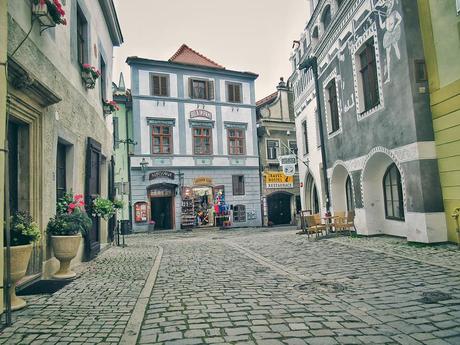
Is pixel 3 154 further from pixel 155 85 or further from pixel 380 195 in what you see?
pixel 155 85

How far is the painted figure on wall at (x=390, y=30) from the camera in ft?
31.4

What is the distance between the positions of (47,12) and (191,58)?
21271mm

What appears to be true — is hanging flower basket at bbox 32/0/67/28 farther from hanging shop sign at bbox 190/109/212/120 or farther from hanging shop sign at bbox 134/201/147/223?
hanging shop sign at bbox 190/109/212/120

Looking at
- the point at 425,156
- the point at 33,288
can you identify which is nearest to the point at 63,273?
the point at 33,288

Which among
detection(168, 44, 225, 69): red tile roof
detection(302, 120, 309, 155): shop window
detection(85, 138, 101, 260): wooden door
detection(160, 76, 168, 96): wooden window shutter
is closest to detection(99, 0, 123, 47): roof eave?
detection(85, 138, 101, 260): wooden door

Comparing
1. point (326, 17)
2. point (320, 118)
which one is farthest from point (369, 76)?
point (326, 17)

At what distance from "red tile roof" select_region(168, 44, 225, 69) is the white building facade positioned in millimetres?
59

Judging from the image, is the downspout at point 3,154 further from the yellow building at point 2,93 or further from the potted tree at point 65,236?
the potted tree at point 65,236

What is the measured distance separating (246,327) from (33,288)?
4066 millimetres

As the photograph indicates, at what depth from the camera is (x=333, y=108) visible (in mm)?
14922

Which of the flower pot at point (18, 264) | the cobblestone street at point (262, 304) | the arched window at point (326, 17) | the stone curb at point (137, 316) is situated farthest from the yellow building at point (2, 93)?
the arched window at point (326, 17)

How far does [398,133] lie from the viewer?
9805mm

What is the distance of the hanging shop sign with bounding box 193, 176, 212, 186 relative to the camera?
24.4 meters

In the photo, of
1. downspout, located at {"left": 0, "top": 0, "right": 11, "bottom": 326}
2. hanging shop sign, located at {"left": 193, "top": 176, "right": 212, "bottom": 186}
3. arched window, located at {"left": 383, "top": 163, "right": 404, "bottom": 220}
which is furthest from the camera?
hanging shop sign, located at {"left": 193, "top": 176, "right": 212, "bottom": 186}
